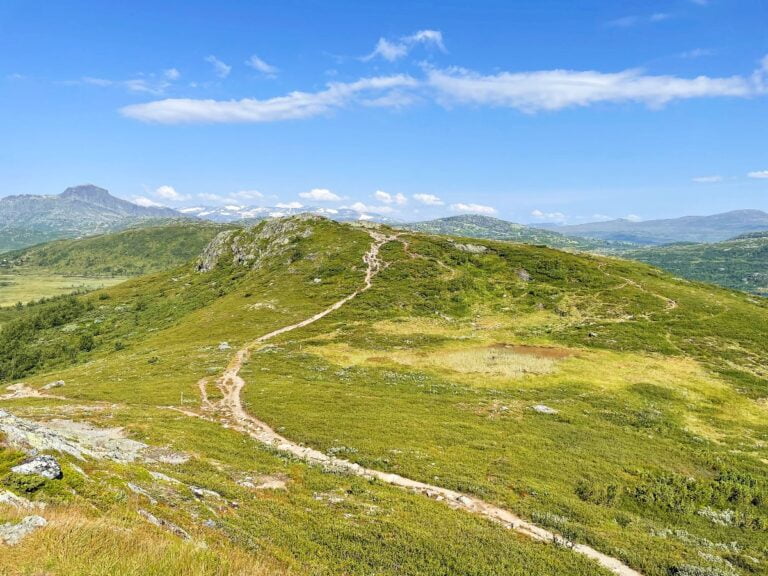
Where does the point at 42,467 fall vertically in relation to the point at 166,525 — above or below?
above

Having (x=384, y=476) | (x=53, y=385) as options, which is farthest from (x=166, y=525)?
(x=53, y=385)

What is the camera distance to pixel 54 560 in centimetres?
998

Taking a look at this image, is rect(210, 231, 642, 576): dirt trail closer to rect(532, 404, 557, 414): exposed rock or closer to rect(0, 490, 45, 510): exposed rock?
rect(0, 490, 45, 510): exposed rock

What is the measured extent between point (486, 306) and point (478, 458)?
7067 centimetres

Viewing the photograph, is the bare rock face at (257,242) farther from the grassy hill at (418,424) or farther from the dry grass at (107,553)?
the dry grass at (107,553)

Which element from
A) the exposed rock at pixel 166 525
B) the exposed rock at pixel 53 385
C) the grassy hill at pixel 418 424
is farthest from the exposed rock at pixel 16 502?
the exposed rock at pixel 53 385

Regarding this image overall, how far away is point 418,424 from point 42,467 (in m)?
30.0

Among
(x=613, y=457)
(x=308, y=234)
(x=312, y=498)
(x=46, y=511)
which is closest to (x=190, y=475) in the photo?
(x=312, y=498)

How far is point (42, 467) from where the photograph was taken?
52.3ft

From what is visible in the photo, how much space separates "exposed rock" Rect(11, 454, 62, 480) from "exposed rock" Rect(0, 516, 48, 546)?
4.68 m

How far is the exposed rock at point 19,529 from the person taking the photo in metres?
10.9

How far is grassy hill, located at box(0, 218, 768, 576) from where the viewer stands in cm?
1777

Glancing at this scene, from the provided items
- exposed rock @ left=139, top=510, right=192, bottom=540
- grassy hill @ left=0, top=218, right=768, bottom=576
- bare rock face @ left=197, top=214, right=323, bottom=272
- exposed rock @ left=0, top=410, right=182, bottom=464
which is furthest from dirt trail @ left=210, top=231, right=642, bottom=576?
bare rock face @ left=197, top=214, right=323, bottom=272

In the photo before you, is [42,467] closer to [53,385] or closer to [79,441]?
[79,441]
